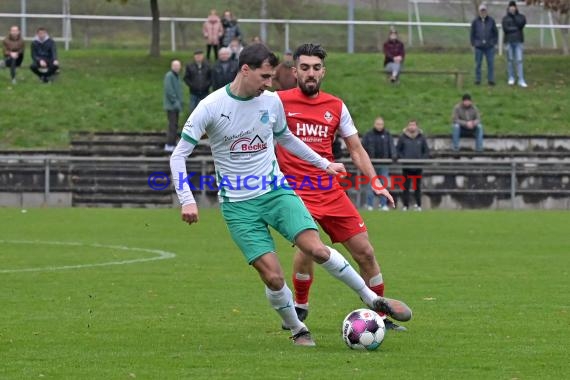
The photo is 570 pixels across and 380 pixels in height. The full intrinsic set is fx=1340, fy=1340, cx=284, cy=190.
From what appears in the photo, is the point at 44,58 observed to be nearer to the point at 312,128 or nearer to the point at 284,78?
the point at 284,78

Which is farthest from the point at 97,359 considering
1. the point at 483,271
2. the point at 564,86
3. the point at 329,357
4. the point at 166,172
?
the point at 564,86

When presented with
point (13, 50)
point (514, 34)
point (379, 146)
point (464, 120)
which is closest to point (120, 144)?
point (13, 50)

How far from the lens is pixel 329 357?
30.1ft

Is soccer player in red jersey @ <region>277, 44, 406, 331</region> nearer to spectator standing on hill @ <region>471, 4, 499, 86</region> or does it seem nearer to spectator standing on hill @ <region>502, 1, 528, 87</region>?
spectator standing on hill @ <region>471, 4, 499, 86</region>

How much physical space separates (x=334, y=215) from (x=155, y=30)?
28.2m

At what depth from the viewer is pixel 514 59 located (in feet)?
117

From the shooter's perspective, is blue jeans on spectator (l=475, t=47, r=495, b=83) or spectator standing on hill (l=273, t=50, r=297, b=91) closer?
spectator standing on hill (l=273, t=50, r=297, b=91)

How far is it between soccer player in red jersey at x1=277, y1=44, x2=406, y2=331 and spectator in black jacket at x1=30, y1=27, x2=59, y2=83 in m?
24.6

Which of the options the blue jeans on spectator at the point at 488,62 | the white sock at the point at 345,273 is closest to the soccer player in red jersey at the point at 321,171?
the white sock at the point at 345,273

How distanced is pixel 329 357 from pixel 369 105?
25.7 metres

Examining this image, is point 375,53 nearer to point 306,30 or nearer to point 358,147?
point 306,30

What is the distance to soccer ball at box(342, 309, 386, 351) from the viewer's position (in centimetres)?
948

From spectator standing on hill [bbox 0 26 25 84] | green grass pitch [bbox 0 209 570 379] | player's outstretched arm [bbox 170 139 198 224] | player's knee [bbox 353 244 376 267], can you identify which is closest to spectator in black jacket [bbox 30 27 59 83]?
spectator standing on hill [bbox 0 26 25 84]

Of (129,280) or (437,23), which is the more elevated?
(437,23)
